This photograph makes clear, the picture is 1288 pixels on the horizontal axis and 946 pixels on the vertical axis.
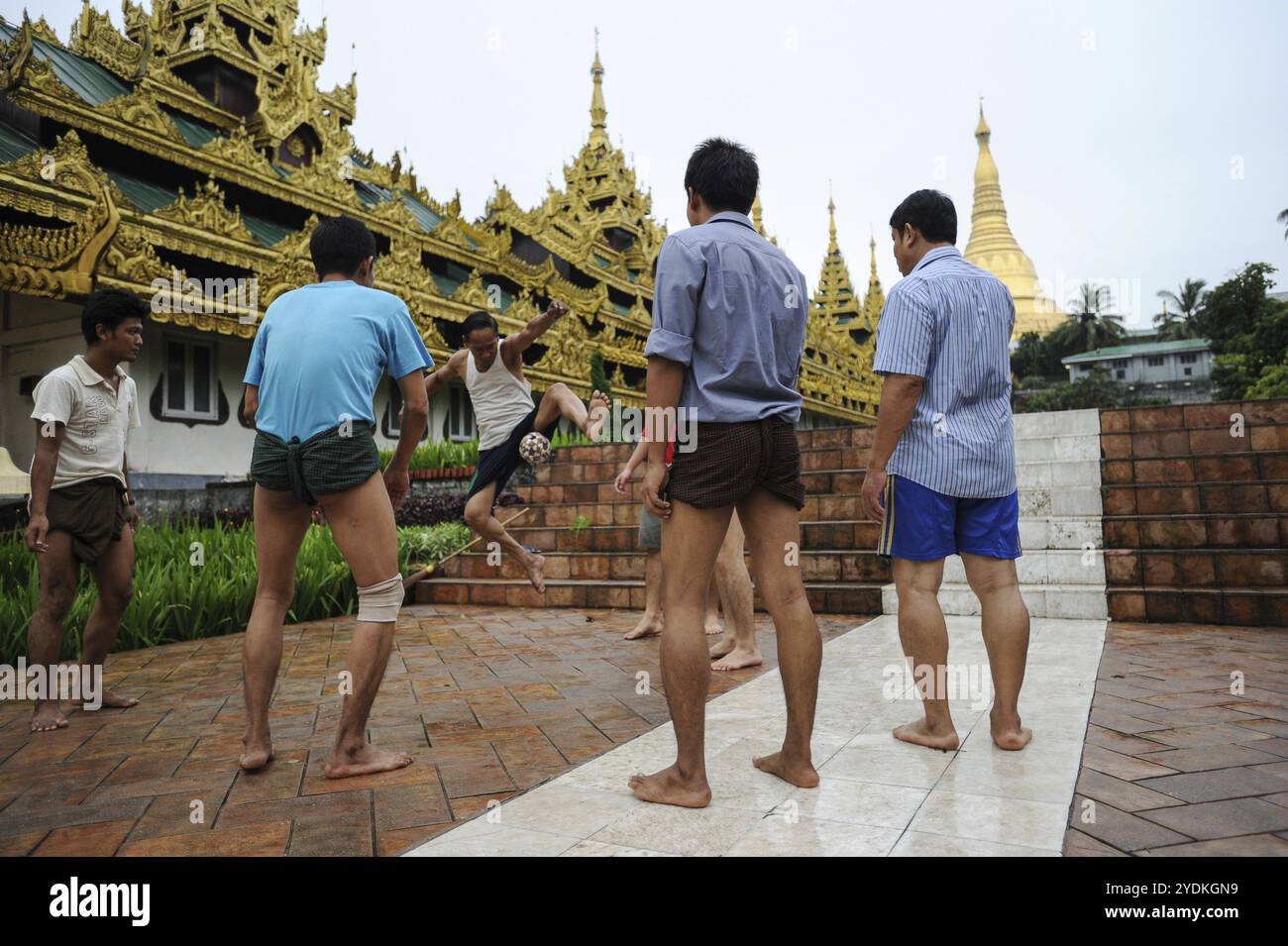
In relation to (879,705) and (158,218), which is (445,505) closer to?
(158,218)

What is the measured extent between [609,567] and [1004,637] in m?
5.41

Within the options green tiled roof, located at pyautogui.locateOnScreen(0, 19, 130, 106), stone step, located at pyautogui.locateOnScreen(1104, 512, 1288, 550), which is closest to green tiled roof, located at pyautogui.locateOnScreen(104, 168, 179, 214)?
green tiled roof, located at pyautogui.locateOnScreen(0, 19, 130, 106)

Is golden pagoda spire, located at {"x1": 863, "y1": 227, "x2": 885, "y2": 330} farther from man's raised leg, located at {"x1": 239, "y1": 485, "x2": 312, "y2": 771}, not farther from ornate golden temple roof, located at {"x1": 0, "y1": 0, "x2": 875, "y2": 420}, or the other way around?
man's raised leg, located at {"x1": 239, "y1": 485, "x2": 312, "y2": 771}

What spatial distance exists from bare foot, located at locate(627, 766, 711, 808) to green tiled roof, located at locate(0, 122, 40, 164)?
41.6 ft

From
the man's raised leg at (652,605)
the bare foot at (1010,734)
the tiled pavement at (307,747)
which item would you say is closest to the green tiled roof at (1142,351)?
the man's raised leg at (652,605)

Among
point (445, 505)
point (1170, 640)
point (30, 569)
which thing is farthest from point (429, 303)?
point (1170, 640)

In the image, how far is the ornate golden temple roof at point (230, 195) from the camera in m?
11.2

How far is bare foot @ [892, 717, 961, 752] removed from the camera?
2.94 metres

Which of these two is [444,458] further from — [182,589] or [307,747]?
[307,747]

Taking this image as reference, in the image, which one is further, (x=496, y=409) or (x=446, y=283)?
(x=446, y=283)

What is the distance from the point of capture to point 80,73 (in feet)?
52.6

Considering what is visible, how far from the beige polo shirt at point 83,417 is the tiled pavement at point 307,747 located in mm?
1156

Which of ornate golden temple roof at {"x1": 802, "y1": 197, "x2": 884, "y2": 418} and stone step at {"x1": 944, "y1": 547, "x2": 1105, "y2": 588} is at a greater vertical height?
ornate golden temple roof at {"x1": 802, "y1": 197, "x2": 884, "y2": 418}

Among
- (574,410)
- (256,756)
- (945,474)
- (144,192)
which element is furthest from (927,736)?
(144,192)
